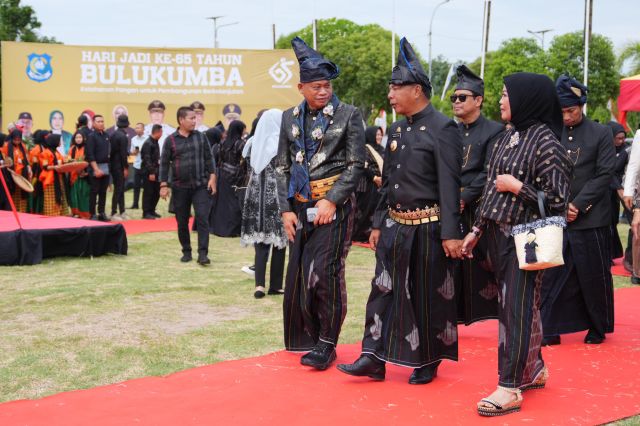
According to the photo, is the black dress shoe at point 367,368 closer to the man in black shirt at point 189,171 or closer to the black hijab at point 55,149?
the man in black shirt at point 189,171

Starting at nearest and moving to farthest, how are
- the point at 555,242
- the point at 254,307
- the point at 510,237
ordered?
1. the point at 555,242
2. the point at 510,237
3. the point at 254,307

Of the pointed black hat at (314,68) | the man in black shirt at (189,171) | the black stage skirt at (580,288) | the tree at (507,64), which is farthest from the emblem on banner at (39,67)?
the tree at (507,64)

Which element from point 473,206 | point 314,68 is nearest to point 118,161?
point 473,206

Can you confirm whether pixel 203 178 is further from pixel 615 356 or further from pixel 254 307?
pixel 615 356

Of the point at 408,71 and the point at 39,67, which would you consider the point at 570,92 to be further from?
the point at 39,67

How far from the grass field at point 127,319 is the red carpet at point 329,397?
34 cm

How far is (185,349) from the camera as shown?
6070mm

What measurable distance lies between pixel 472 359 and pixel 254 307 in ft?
9.06

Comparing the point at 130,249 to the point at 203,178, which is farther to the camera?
the point at 130,249

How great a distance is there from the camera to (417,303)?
5.00m

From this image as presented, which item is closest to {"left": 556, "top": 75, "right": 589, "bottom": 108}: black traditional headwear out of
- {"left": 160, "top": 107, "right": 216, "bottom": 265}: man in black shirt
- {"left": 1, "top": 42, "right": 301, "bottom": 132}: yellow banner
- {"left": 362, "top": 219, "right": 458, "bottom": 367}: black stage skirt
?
{"left": 362, "top": 219, "right": 458, "bottom": 367}: black stage skirt

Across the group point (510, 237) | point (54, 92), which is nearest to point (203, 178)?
point (510, 237)

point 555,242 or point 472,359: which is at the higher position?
point 555,242

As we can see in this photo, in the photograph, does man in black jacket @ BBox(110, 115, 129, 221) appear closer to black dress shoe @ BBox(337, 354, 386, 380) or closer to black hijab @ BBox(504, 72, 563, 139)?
black dress shoe @ BBox(337, 354, 386, 380)
